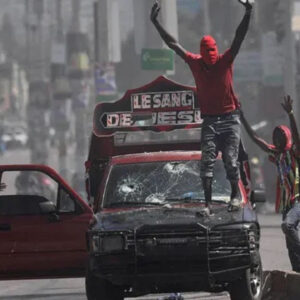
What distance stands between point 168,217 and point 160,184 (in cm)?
106

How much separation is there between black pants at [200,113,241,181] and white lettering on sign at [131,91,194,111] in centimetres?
310

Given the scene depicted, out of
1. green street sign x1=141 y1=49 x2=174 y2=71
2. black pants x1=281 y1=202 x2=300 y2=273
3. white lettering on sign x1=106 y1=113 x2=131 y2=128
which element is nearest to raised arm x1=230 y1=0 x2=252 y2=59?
black pants x1=281 y1=202 x2=300 y2=273

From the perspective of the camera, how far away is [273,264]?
16.1m

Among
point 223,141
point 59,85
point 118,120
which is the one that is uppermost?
point 223,141

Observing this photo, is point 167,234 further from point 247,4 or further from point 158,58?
point 158,58

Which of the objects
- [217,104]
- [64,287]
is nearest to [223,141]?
[217,104]

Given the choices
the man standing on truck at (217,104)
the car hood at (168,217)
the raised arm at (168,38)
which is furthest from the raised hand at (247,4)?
the car hood at (168,217)

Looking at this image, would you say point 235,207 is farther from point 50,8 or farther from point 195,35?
point 50,8

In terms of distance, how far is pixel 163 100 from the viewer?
46.2ft

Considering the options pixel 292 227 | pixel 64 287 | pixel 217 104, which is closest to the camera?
pixel 217 104

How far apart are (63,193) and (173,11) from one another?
609 inches

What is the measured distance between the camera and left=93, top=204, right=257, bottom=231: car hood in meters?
10.1

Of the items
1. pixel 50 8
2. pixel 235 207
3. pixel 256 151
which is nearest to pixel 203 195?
pixel 235 207

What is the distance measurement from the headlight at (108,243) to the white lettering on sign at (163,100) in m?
4.06
